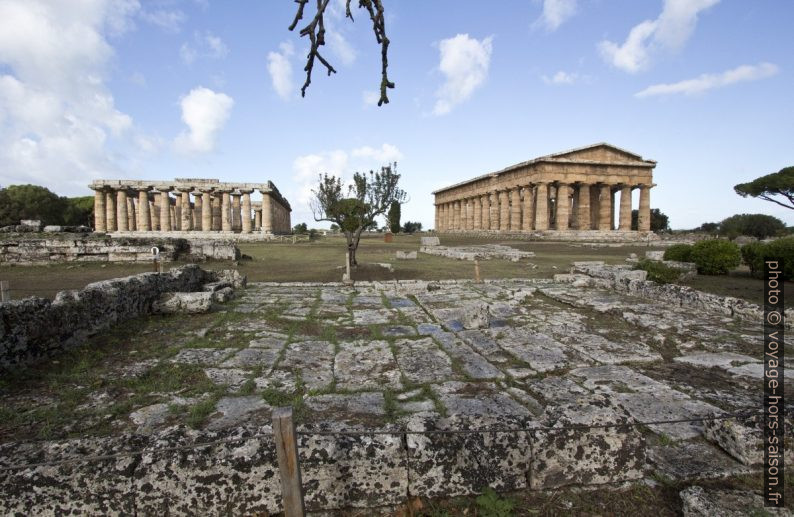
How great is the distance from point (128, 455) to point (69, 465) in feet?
0.91

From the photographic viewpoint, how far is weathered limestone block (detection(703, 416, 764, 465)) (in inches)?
103

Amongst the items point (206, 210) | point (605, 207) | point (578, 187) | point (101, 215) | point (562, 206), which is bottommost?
point (101, 215)

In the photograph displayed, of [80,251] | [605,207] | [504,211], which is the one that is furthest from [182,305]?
[605,207]

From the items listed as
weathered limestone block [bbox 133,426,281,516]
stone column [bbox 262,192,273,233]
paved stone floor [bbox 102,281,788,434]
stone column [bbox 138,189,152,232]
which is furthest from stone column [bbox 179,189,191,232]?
weathered limestone block [bbox 133,426,281,516]

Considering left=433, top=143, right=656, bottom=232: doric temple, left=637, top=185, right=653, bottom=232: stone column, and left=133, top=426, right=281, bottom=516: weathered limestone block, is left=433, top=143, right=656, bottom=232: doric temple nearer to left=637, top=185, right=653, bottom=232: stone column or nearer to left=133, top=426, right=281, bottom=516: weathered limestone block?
left=637, top=185, right=653, bottom=232: stone column

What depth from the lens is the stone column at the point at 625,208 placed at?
4144 centimetres

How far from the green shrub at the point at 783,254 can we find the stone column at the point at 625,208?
3175 cm

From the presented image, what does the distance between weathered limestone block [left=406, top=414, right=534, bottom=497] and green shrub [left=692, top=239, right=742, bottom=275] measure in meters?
14.7

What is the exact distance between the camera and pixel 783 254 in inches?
452

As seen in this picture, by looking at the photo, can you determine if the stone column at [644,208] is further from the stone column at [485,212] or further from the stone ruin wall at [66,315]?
the stone ruin wall at [66,315]

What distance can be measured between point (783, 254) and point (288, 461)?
15171 millimetres

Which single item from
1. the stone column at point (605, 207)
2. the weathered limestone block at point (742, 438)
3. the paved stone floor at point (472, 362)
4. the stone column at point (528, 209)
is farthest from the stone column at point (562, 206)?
the weathered limestone block at point (742, 438)

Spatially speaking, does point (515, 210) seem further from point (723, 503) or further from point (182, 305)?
point (723, 503)

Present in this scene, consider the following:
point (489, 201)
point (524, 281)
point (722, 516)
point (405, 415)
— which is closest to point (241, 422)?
point (405, 415)
